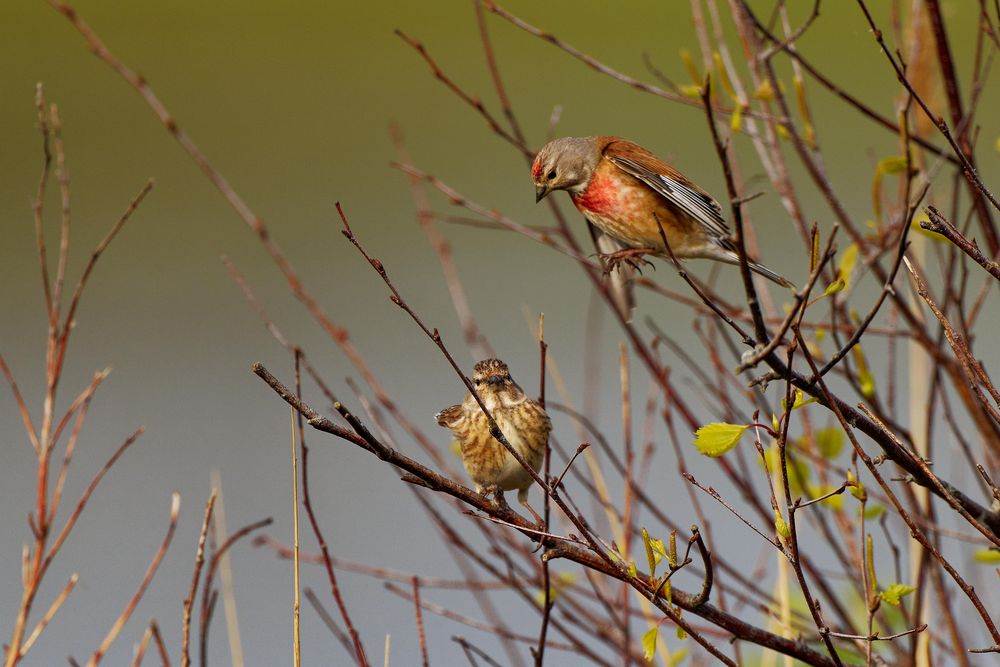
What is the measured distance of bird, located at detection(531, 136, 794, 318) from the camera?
7.32 ft

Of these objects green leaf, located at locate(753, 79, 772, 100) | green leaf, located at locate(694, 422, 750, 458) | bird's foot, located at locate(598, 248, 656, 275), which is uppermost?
green leaf, located at locate(753, 79, 772, 100)

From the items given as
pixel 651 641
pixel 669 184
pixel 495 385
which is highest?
pixel 669 184

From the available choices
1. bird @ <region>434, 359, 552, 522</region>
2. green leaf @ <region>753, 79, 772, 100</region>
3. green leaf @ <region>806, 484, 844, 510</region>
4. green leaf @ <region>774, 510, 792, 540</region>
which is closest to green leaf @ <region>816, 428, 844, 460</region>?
green leaf @ <region>806, 484, 844, 510</region>

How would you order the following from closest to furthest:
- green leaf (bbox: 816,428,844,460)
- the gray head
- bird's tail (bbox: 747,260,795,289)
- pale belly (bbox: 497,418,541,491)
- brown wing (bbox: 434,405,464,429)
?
bird's tail (bbox: 747,260,795,289)
the gray head
green leaf (bbox: 816,428,844,460)
pale belly (bbox: 497,418,541,491)
brown wing (bbox: 434,405,464,429)

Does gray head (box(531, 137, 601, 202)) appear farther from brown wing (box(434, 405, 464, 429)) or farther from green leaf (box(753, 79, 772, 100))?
brown wing (box(434, 405, 464, 429))

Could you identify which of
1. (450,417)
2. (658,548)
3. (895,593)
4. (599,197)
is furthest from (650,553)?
(450,417)

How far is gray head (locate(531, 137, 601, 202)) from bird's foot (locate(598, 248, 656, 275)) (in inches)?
7.8

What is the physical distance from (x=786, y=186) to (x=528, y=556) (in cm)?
102

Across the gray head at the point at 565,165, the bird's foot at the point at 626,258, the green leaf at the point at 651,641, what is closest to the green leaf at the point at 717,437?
the green leaf at the point at 651,641

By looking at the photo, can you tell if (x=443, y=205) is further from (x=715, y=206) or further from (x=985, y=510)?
(x=985, y=510)

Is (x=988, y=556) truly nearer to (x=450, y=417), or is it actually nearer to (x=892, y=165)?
Result: (x=892, y=165)

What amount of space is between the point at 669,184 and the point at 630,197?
0.37 feet

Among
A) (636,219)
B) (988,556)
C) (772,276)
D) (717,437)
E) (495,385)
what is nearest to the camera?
(717,437)

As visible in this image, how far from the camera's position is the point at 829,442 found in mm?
2424
